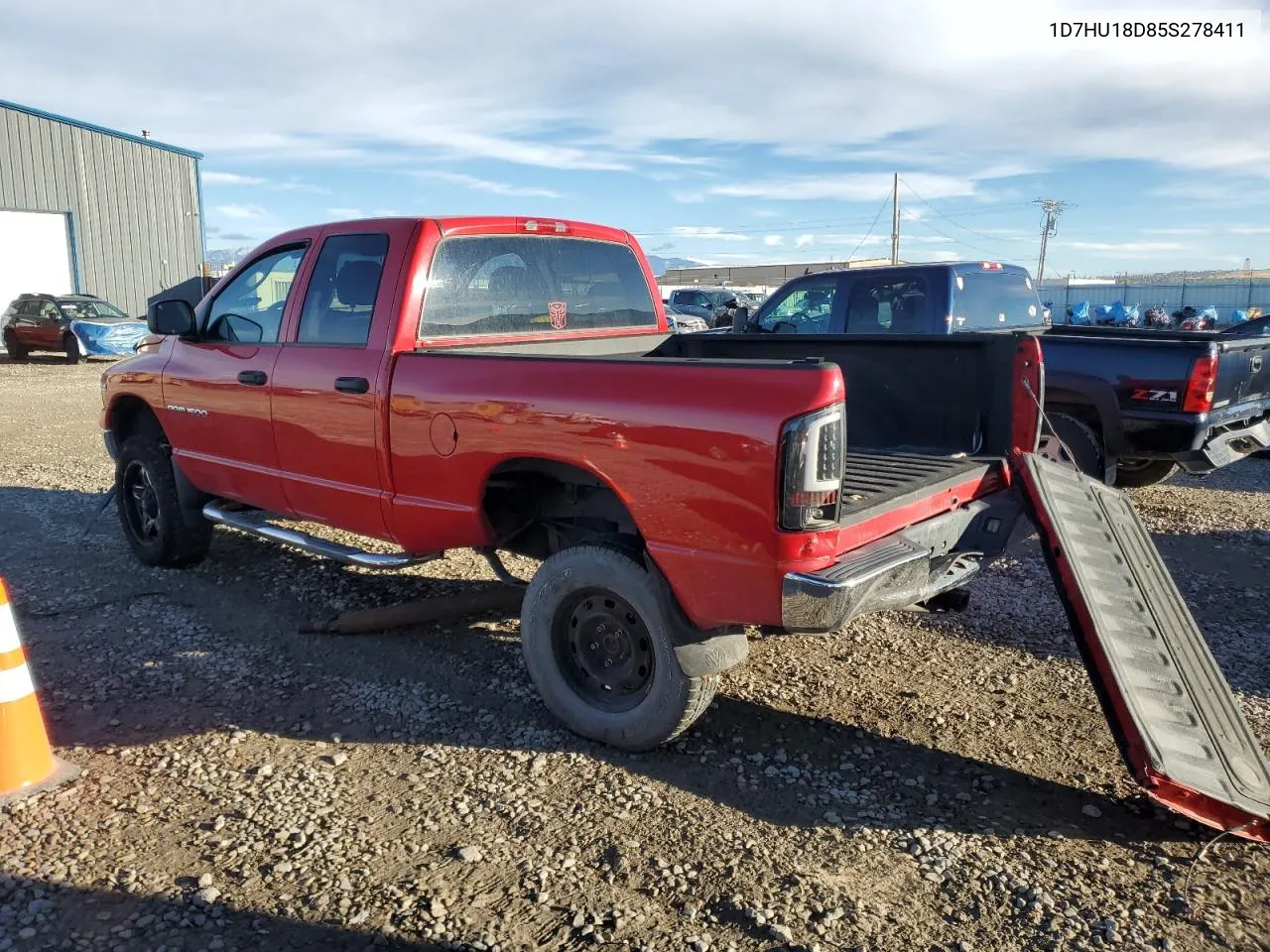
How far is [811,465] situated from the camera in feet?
9.86

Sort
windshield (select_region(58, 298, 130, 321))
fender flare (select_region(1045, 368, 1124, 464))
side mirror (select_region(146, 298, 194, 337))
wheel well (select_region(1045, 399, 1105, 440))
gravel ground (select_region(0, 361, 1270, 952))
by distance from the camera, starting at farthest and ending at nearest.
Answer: windshield (select_region(58, 298, 130, 321)) < wheel well (select_region(1045, 399, 1105, 440)) < fender flare (select_region(1045, 368, 1124, 464)) < side mirror (select_region(146, 298, 194, 337)) < gravel ground (select_region(0, 361, 1270, 952))

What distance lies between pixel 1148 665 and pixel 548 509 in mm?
2457

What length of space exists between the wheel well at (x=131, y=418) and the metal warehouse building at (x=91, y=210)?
71.9 ft

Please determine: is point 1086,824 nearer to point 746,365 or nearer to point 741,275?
point 746,365

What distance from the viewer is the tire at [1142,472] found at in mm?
7762

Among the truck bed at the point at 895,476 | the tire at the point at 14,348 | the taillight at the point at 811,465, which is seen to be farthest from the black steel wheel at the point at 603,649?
the tire at the point at 14,348

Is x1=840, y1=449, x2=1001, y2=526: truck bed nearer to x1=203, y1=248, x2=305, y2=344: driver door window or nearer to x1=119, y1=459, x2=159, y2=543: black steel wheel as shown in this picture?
x1=203, y1=248, x2=305, y2=344: driver door window

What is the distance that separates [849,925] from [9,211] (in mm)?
30459

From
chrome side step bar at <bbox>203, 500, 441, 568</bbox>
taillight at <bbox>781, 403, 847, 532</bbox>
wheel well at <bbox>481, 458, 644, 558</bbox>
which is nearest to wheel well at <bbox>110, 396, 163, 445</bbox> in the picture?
chrome side step bar at <bbox>203, 500, 441, 568</bbox>

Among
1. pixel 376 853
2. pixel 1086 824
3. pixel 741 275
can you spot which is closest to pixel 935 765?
pixel 1086 824

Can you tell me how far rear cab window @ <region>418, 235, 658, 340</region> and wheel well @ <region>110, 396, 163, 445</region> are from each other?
2.60 m

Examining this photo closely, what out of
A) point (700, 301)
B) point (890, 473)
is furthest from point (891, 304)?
point (700, 301)

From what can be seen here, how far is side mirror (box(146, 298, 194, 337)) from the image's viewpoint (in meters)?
5.25

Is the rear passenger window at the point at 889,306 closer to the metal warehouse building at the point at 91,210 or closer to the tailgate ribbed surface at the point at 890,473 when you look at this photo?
the tailgate ribbed surface at the point at 890,473
